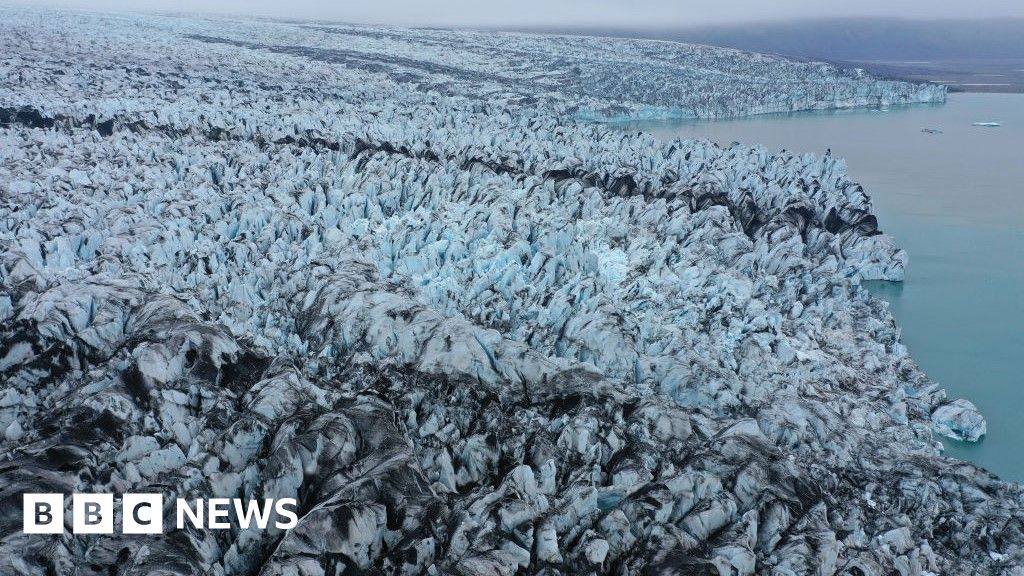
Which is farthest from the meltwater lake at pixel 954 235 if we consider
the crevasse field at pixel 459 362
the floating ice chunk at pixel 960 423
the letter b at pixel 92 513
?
the letter b at pixel 92 513

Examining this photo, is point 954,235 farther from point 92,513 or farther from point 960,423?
point 92,513

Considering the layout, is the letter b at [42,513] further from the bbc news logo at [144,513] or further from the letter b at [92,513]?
the letter b at [92,513]

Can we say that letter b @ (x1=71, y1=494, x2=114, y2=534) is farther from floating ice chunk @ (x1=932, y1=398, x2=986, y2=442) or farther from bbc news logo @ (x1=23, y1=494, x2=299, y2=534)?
floating ice chunk @ (x1=932, y1=398, x2=986, y2=442)

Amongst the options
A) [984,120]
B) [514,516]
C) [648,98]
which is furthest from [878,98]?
[514,516]

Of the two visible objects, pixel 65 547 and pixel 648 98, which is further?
pixel 648 98

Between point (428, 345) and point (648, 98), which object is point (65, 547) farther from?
point (648, 98)

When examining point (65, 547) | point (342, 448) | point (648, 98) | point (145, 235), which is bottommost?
point (65, 547)

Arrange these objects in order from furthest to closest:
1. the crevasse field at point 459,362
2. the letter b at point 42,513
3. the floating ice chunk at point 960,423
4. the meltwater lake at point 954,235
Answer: the meltwater lake at point 954,235, the floating ice chunk at point 960,423, the crevasse field at point 459,362, the letter b at point 42,513
